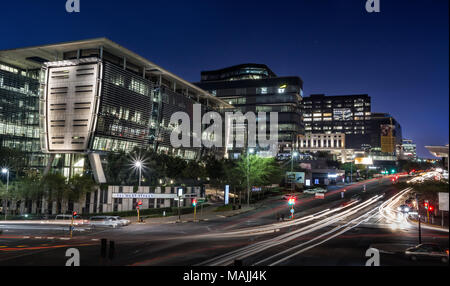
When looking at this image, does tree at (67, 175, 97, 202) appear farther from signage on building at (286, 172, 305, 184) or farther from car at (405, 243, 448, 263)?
signage on building at (286, 172, 305, 184)

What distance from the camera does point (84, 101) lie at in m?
60.0

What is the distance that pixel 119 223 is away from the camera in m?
40.6

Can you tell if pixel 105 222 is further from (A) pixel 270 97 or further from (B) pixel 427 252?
(A) pixel 270 97

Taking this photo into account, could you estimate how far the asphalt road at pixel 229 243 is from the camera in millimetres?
21484

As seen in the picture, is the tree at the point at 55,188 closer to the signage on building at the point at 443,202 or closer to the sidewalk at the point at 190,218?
the sidewalk at the point at 190,218

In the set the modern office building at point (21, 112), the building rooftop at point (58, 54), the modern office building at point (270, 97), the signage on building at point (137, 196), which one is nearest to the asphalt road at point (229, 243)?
the signage on building at point (137, 196)

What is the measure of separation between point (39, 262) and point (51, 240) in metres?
9.42

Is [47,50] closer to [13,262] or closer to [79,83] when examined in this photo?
[79,83]

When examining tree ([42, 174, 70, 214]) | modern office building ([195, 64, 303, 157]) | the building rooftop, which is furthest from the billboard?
tree ([42, 174, 70, 214])

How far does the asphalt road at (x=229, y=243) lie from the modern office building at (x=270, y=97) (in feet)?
327

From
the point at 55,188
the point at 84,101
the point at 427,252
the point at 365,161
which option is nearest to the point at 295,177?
the point at 365,161

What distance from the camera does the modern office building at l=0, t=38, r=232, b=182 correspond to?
60250 mm

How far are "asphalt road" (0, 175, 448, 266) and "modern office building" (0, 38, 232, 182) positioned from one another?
2354 cm

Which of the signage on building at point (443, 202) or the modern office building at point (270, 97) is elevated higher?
the modern office building at point (270, 97)
